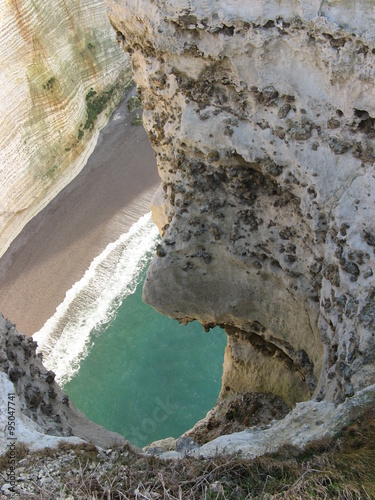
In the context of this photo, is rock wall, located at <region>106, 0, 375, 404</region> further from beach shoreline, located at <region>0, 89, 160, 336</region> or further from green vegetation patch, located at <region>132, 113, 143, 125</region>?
green vegetation patch, located at <region>132, 113, 143, 125</region>

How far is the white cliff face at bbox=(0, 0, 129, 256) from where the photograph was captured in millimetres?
14380

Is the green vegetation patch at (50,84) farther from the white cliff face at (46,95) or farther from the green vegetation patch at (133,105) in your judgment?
the green vegetation patch at (133,105)

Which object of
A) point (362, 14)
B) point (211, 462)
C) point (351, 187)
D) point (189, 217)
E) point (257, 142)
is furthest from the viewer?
point (189, 217)

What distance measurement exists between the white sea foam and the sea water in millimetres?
24

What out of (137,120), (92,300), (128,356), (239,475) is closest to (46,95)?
(137,120)

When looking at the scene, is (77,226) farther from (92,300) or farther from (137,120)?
(137,120)

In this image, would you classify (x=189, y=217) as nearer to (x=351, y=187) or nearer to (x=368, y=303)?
(x=351, y=187)

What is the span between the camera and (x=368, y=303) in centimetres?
509

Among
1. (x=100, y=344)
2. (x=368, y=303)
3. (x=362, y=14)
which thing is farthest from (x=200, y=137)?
(x=100, y=344)

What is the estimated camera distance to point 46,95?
15484 millimetres

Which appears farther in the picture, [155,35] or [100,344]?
[100,344]

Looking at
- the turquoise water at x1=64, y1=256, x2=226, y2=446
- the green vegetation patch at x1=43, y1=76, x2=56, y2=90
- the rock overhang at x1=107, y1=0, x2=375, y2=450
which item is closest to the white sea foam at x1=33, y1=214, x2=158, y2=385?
the turquoise water at x1=64, y1=256, x2=226, y2=446

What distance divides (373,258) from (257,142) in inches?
76.3

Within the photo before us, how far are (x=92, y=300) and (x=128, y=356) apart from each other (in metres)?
2.33
